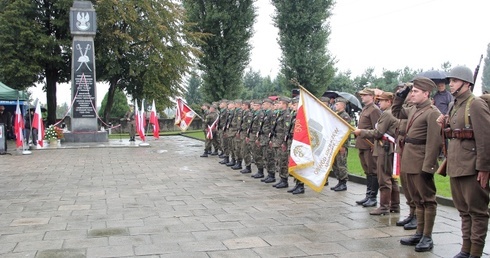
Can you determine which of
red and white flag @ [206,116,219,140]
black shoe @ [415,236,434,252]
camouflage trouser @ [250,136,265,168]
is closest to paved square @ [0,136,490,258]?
black shoe @ [415,236,434,252]

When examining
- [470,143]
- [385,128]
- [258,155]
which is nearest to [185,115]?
[258,155]

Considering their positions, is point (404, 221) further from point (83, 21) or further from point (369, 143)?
point (83, 21)

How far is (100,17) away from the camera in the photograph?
29.4m

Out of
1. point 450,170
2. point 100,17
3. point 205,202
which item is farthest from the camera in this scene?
point 100,17

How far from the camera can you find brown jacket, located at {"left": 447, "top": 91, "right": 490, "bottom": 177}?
14.2ft

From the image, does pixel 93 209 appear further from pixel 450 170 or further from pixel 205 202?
pixel 450 170

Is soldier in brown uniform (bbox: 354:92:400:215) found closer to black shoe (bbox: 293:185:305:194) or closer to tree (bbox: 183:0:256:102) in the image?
black shoe (bbox: 293:185:305:194)

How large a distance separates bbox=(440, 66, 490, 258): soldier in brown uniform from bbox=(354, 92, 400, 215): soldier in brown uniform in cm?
194

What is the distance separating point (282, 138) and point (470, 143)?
5.42 meters

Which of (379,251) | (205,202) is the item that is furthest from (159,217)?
(379,251)

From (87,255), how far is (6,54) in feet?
84.1

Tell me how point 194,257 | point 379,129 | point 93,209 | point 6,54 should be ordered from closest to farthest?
point 194,257
point 379,129
point 93,209
point 6,54

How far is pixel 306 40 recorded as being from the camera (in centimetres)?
2431

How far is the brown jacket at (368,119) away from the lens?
768cm
